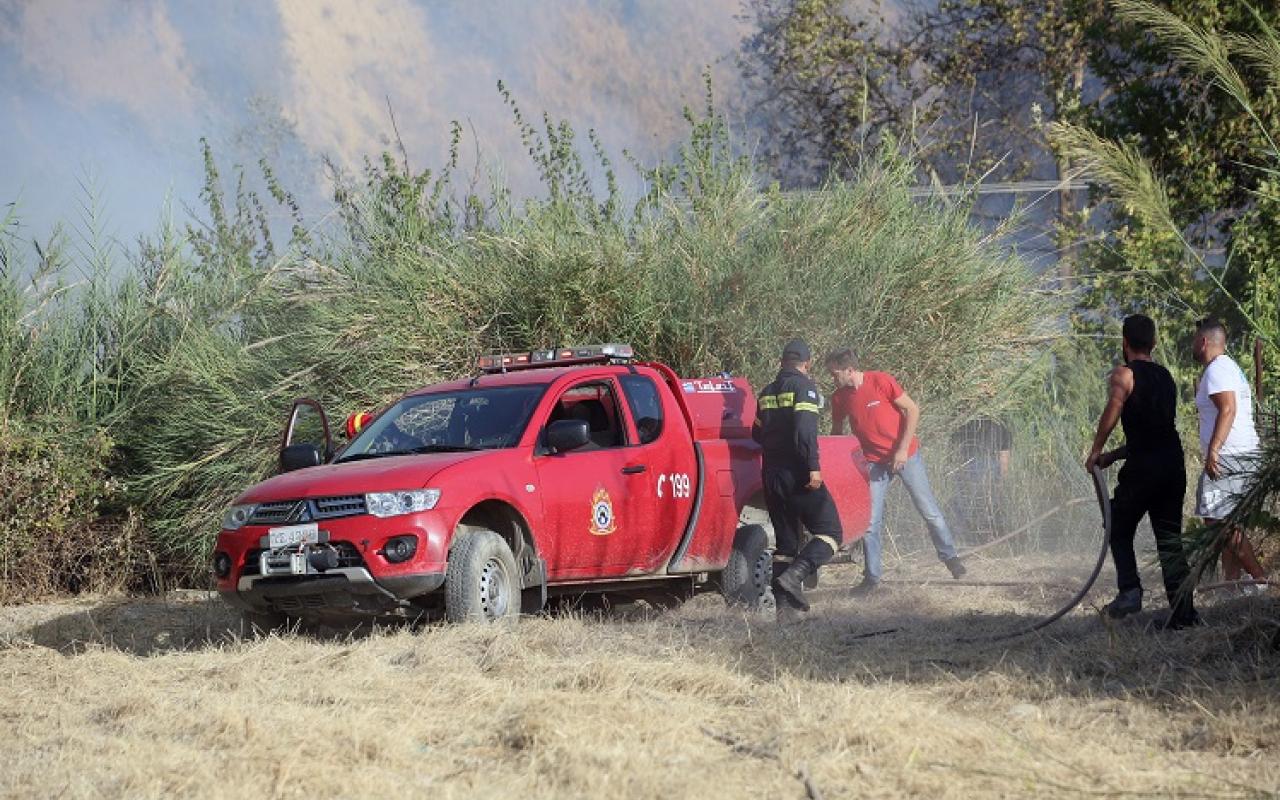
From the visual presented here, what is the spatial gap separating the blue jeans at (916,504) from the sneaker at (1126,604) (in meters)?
3.56

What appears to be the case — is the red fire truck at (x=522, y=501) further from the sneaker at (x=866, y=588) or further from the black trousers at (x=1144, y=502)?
Result: the black trousers at (x=1144, y=502)

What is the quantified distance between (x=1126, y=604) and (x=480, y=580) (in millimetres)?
3336

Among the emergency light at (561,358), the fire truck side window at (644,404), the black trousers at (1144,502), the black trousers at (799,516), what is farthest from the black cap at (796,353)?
the black trousers at (1144,502)

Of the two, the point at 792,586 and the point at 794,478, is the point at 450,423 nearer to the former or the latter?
the point at 794,478

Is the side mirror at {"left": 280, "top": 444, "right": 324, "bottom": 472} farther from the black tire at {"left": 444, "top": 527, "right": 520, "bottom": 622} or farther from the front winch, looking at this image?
the black tire at {"left": 444, "top": 527, "right": 520, "bottom": 622}

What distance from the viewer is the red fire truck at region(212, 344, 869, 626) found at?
30.3ft

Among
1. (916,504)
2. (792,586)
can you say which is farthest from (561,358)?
(916,504)

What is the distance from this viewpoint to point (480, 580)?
9.30 metres

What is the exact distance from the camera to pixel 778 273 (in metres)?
13.9

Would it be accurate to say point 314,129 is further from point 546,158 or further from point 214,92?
point 546,158

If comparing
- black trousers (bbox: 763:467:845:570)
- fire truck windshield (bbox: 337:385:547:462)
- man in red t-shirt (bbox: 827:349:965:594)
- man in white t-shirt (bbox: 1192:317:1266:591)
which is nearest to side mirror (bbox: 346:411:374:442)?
fire truck windshield (bbox: 337:385:547:462)

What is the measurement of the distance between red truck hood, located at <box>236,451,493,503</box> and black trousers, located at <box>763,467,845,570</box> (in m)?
2.14

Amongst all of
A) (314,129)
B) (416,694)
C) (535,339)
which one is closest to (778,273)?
(535,339)

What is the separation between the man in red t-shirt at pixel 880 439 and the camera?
12211 mm
